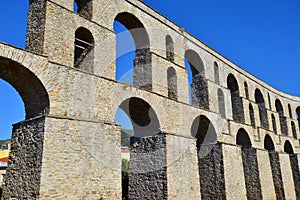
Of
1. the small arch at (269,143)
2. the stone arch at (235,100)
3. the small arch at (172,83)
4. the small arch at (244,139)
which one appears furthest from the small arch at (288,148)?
the small arch at (172,83)

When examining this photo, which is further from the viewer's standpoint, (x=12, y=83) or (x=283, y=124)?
(x=283, y=124)

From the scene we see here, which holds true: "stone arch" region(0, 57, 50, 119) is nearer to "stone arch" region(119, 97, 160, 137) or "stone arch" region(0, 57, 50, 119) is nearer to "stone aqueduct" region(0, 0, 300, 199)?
"stone aqueduct" region(0, 0, 300, 199)

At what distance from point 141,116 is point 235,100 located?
10845 millimetres

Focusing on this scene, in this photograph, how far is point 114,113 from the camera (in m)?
11.6

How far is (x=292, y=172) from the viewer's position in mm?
25391

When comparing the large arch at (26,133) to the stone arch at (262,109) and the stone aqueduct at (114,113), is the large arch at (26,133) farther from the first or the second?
the stone arch at (262,109)

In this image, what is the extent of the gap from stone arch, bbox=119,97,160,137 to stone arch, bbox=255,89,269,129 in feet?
48.3

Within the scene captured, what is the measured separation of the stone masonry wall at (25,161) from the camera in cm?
903

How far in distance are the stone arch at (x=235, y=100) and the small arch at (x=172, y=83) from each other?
783 cm

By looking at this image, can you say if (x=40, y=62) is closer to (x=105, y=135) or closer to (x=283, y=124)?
(x=105, y=135)

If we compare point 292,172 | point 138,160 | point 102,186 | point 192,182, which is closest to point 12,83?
point 102,186

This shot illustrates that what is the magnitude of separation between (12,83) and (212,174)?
11.9 metres

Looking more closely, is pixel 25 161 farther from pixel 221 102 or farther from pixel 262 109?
pixel 262 109

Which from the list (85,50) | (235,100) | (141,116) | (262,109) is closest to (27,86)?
(85,50)
